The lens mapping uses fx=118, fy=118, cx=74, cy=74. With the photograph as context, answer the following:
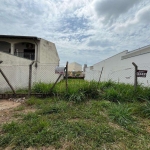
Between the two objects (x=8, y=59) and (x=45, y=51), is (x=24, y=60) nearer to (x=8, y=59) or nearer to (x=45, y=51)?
(x=8, y=59)

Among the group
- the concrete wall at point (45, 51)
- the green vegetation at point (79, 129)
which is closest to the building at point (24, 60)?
the concrete wall at point (45, 51)

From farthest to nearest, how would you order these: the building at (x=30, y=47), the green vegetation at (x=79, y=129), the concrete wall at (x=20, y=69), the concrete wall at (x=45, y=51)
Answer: the concrete wall at (x=45, y=51), the building at (x=30, y=47), the concrete wall at (x=20, y=69), the green vegetation at (x=79, y=129)

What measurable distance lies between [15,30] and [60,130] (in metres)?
14.6

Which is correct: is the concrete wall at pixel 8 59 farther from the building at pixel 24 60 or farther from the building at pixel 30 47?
the building at pixel 30 47

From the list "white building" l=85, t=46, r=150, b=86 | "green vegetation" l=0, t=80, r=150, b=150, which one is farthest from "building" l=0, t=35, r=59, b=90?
"white building" l=85, t=46, r=150, b=86

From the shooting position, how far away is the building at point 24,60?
7.40 meters

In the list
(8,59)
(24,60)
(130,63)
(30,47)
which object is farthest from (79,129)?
(30,47)

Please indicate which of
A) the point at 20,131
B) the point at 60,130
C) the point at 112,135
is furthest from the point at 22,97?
the point at 112,135

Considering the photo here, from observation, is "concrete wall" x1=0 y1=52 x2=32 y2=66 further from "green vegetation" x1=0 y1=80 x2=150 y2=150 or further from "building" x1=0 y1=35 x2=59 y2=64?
"green vegetation" x1=0 y1=80 x2=150 y2=150

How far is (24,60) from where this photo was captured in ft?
29.3

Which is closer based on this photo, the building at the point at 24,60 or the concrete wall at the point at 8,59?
the concrete wall at the point at 8,59

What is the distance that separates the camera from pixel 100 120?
307 centimetres

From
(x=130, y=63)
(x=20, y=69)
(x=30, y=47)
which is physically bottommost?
(x=20, y=69)

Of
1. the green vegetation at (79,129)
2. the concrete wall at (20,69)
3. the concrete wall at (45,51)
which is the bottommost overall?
the green vegetation at (79,129)
